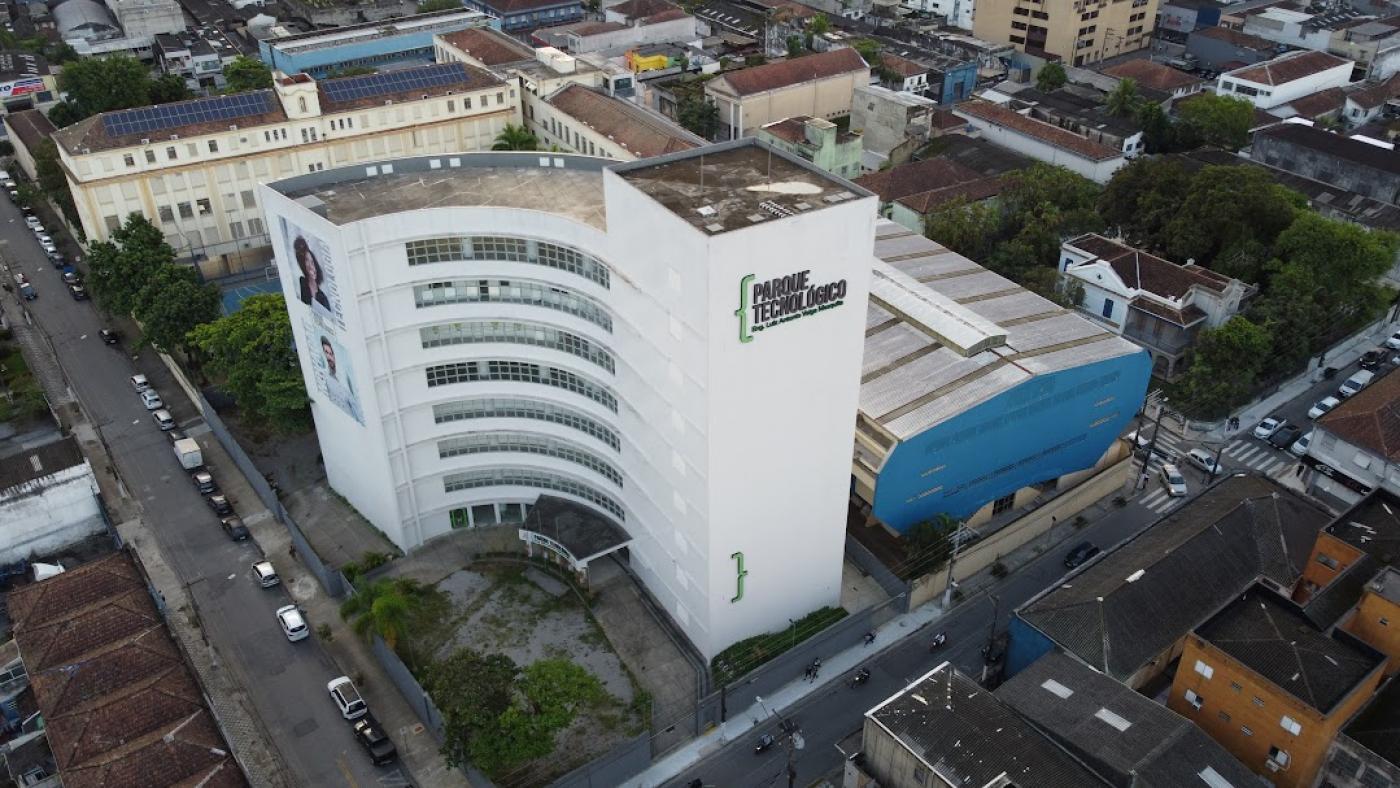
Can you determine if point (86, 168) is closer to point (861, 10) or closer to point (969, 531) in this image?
point (969, 531)

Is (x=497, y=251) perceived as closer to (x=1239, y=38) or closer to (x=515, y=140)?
(x=515, y=140)

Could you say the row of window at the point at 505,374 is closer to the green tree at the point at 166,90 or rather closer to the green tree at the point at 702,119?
the green tree at the point at 702,119

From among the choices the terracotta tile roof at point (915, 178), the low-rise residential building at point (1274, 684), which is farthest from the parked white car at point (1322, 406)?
the terracotta tile roof at point (915, 178)

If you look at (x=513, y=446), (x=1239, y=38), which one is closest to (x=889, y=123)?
(x=1239, y=38)

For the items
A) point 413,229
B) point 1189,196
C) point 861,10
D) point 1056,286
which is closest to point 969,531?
point 1056,286

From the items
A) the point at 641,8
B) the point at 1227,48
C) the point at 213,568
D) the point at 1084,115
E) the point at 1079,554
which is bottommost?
the point at 213,568

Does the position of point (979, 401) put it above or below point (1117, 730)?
above

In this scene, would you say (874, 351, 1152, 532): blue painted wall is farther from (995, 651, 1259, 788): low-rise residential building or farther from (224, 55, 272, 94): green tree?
(224, 55, 272, 94): green tree

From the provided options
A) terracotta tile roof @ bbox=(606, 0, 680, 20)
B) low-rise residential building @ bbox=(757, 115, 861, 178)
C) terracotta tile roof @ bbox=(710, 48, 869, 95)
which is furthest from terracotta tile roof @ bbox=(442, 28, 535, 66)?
low-rise residential building @ bbox=(757, 115, 861, 178)
